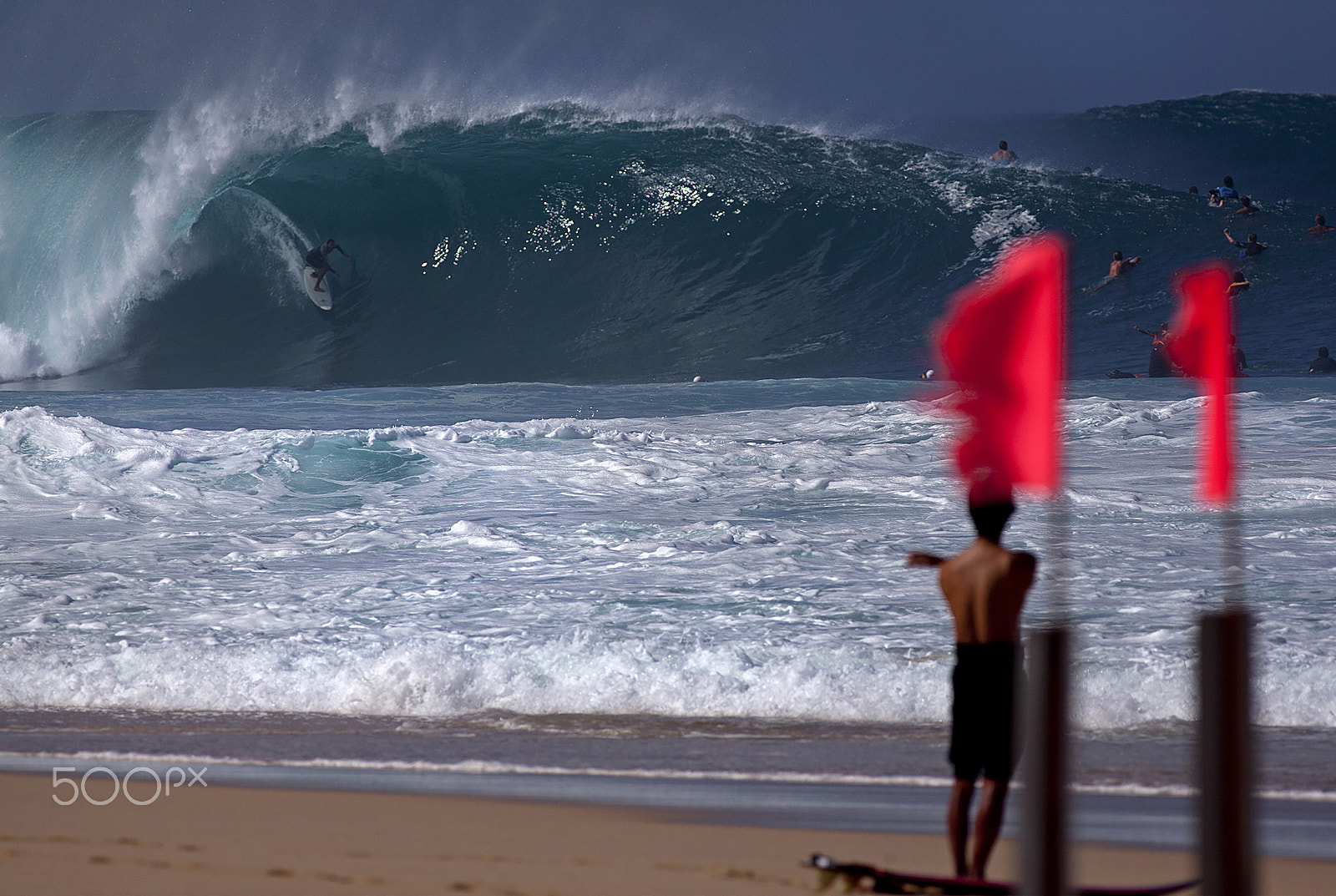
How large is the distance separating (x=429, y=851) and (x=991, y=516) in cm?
134

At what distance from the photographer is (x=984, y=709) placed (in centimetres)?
203

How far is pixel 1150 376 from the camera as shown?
1388 cm

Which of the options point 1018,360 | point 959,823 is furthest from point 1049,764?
point 959,823

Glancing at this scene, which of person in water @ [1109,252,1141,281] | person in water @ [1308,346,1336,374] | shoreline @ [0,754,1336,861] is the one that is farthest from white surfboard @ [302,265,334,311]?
shoreline @ [0,754,1336,861]

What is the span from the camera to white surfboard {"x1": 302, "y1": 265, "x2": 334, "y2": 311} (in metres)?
18.8

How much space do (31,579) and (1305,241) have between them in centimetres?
1891

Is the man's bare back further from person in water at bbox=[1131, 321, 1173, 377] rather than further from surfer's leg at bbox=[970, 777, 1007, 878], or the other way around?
person in water at bbox=[1131, 321, 1173, 377]

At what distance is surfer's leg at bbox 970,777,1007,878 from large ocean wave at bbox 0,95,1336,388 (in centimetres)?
1424

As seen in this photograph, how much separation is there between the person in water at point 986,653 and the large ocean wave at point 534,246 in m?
14.3

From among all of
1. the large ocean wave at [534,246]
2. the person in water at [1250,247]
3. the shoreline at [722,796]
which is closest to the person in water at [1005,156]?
the large ocean wave at [534,246]

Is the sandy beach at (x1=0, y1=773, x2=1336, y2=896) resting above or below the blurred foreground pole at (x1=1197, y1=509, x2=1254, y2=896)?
below

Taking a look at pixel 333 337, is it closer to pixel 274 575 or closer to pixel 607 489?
pixel 607 489

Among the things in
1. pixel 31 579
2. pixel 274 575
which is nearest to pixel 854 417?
pixel 274 575

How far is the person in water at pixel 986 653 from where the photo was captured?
6.45 ft
